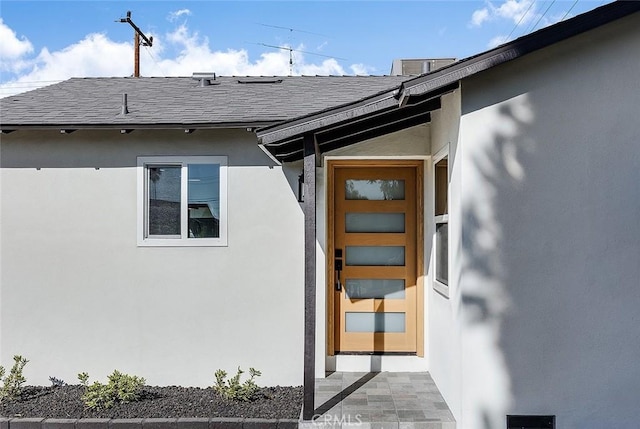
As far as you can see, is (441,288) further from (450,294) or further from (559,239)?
(559,239)

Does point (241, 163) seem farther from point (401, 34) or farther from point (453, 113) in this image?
point (401, 34)

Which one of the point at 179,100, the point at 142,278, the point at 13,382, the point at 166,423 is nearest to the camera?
the point at 166,423

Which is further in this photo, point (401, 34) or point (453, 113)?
point (401, 34)

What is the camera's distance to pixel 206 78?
7.35m

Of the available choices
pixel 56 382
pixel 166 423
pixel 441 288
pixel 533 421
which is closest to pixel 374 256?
pixel 441 288

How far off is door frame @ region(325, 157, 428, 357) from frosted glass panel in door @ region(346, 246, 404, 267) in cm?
23

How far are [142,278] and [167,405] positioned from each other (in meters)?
1.48

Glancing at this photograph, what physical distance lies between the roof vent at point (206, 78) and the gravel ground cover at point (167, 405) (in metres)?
4.68

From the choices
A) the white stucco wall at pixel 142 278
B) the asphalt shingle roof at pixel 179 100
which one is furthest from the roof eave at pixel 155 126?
the white stucco wall at pixel 142 278

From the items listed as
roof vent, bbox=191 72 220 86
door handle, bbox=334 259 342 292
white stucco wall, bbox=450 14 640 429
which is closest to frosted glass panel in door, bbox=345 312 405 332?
door handle, bbox=334 259 342 292

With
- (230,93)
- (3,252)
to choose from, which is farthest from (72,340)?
(230,93)

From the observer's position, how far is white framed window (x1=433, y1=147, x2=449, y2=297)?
449cm

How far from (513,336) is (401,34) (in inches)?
250

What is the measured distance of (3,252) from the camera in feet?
17.3
